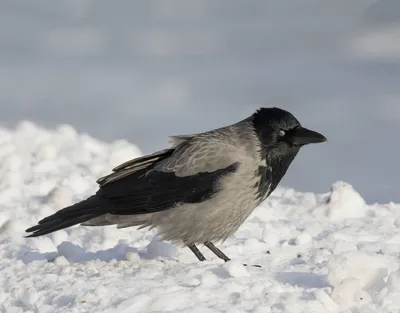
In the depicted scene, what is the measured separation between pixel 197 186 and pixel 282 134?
0.83m

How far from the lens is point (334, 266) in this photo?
232 inches

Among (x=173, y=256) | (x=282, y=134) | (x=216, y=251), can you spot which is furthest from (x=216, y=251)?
(x=282, y=134)

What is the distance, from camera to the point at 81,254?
779 centimetres

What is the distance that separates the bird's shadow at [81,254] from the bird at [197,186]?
0.26 m

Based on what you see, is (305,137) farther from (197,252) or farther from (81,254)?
(81,254)

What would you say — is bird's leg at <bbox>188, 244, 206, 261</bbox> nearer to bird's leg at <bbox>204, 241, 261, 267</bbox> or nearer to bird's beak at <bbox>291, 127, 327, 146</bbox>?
bird's leg at <bbox>204, 241, 261, 267</bbox>

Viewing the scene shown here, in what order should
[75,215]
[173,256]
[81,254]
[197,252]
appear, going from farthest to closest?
[81,254], [173,256], [197,252], [75,215]

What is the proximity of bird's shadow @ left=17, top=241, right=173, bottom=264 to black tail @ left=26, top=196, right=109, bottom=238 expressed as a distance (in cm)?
26

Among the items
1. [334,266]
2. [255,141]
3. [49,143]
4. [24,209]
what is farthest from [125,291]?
[49,143]

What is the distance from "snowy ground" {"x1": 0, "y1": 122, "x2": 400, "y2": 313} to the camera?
5.78 meters

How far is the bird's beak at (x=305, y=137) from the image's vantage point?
7535 millimetres

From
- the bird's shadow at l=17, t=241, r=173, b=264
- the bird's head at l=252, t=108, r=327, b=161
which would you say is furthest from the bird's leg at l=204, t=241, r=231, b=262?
the bird's head at l=252, t=108, r=327, b=161

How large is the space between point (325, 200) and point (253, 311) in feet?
14.0

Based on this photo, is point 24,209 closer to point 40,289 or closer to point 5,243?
point 5,243
